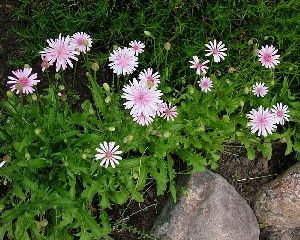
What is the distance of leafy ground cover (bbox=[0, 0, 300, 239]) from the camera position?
9.84 feet

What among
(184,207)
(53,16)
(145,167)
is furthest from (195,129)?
(53,16)

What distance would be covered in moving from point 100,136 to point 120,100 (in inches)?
23.0

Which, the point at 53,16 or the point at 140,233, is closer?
the point at 140,233

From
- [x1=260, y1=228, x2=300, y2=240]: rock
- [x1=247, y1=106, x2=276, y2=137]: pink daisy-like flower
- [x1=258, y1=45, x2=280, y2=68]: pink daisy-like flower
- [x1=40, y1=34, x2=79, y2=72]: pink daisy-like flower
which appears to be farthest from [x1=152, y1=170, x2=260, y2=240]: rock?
[x1=40, y1=34, x2=79, y2=72]: pink daisy-like flower

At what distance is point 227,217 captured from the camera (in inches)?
142

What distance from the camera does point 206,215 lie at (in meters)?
3.59

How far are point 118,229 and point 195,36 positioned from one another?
1541mm

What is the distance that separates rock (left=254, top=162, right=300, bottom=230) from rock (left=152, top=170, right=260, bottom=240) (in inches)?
8.3

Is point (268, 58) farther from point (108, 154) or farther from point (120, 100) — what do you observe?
point (108, 154)

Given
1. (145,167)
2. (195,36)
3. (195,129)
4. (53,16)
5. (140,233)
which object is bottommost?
(140,233)

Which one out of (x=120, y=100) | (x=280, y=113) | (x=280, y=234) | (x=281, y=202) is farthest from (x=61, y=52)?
(x=280, y=234)

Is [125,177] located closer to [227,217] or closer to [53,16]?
[227,217]

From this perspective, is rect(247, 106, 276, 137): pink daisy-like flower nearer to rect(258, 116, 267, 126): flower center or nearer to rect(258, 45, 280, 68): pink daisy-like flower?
rect(258, 116, 267, 126): flower center

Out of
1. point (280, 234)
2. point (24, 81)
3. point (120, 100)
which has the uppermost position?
point (120, 100)
